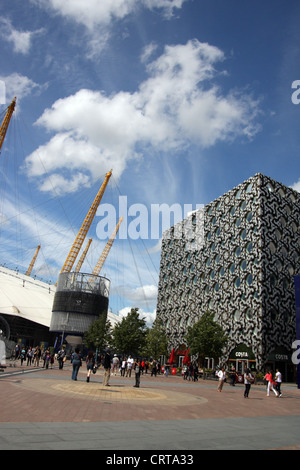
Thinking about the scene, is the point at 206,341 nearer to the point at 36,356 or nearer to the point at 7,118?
the point at 36,356

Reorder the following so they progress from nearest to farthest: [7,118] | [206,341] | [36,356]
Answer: [36,356] → [206,341] → [7,118]

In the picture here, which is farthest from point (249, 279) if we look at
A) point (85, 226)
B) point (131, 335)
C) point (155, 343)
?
point (85, 226)

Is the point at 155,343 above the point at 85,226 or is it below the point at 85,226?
below

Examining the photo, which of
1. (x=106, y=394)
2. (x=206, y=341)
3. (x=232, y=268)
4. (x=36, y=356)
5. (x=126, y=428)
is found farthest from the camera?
(x=232, y=268)

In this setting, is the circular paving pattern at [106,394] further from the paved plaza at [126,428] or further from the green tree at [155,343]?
the green tree at [155,343]

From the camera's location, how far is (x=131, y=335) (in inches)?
1977

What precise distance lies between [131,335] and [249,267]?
2045 centimetres

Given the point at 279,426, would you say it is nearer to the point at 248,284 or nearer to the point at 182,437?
the point at 182,437

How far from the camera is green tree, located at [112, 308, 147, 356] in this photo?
50250mm

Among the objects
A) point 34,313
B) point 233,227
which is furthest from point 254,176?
point 34,313

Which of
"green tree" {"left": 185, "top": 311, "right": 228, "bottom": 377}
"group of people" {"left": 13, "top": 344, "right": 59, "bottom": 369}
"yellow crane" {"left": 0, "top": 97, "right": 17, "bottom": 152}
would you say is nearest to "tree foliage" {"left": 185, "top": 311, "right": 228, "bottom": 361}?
"green tree" {"left": 185, "top": 311, "right": 228, "bottom": 377}

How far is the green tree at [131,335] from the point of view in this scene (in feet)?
165

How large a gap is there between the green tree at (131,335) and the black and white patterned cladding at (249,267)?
13.7m
